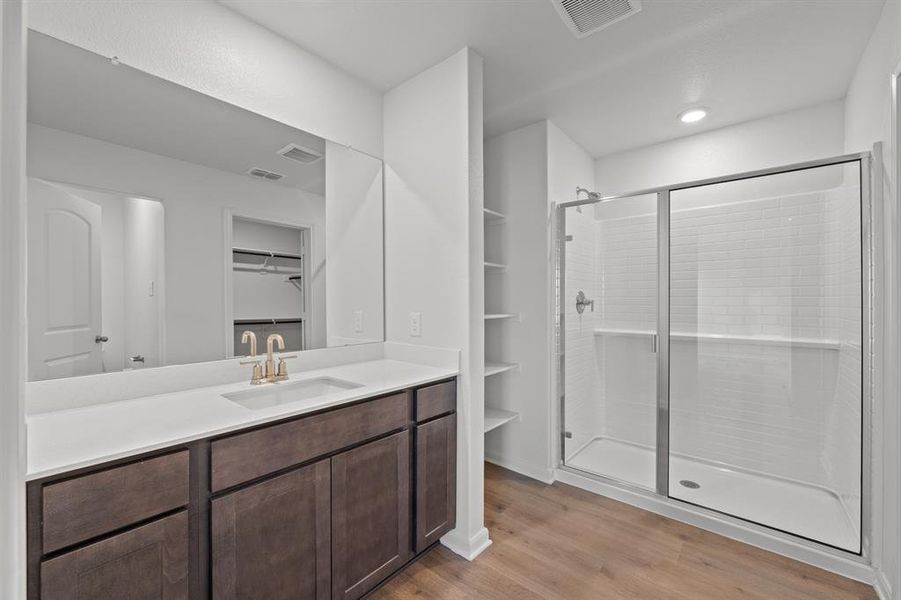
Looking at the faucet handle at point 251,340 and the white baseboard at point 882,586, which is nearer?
the white baseboard at point 882,586

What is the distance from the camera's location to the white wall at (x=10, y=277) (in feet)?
1.37

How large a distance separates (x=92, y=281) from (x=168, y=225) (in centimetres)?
34

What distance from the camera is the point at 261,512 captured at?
1284mm

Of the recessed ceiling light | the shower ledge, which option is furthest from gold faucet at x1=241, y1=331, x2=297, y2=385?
the recessed ceiling light

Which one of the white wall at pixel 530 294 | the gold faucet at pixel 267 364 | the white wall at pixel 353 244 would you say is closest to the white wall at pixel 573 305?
the white wall at pixel 530 294

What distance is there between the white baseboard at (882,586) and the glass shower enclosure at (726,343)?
19 cm

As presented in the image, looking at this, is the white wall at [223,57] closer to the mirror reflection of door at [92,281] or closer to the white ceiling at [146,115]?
the white ceiling at [146,115]

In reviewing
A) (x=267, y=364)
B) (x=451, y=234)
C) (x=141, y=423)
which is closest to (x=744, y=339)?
(x=451, y=234)

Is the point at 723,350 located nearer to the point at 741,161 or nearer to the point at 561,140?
the point at 741,161

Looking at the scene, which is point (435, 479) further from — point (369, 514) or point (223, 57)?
point (223, 57)

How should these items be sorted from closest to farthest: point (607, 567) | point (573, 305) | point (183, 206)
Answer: point (183, 206), point (607, 567), point (573, 305)

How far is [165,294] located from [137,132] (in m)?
0.64

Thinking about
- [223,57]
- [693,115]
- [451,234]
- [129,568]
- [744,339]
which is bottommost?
[129,568]

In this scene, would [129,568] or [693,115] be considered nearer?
[129,568]
